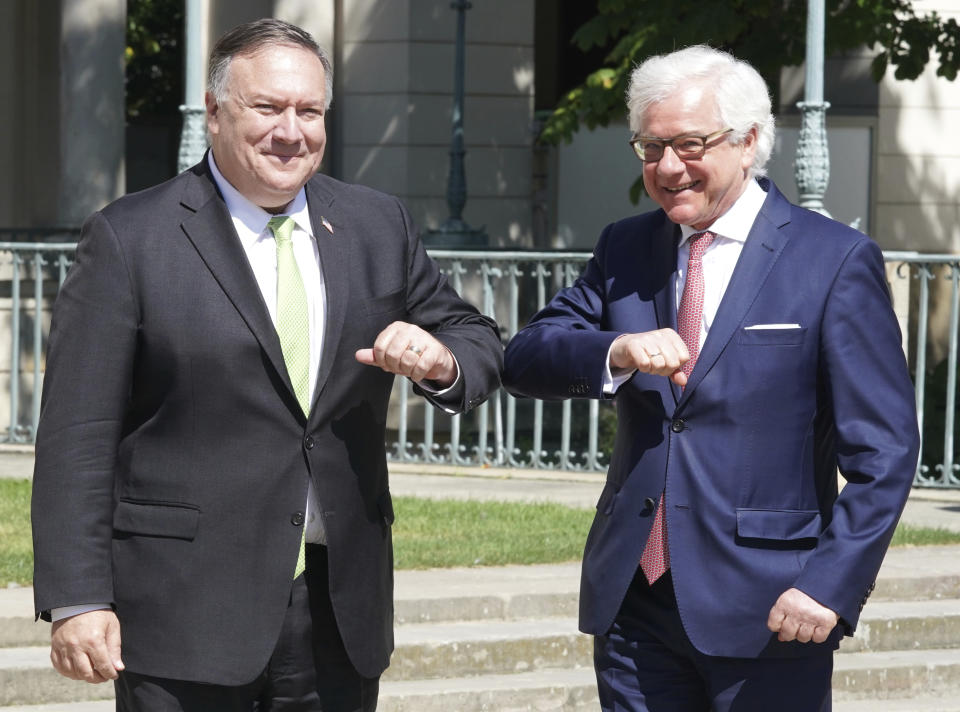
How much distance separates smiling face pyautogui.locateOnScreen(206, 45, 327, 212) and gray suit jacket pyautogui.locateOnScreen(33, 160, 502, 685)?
0.42ft

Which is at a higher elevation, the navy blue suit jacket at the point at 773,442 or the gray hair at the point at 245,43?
the gray hair at the point at 245,43

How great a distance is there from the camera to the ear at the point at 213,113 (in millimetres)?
3291

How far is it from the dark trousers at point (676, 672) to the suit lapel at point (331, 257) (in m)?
0.80

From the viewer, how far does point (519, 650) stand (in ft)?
20.8

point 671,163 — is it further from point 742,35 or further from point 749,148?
point 742,35

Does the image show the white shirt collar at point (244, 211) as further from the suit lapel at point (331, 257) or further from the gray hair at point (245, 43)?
the gray hair at point (245, 43)

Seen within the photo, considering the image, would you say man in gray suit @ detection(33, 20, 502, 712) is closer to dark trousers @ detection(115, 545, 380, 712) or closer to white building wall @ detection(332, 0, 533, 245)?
dark trousers @ detection(115, 545, 380, 712)

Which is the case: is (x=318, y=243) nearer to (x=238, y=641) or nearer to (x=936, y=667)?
(x=238, y=641)

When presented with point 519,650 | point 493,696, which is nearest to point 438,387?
point 493,696

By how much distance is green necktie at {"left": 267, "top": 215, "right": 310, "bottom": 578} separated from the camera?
327 centimetres

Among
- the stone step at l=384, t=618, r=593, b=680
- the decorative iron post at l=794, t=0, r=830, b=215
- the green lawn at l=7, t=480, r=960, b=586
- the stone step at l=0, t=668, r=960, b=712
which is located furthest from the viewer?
the decorative iron post at l=794, t=0, r=830, b=215

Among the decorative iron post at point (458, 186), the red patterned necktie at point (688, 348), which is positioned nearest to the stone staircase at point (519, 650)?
the red patterned necktie at point (688, 348)

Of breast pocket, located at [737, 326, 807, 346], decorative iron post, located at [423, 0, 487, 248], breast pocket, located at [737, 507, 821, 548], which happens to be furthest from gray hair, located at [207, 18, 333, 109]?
decorative iron post, located at [423, 0, 487, 248]

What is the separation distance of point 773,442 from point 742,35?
9.35 metres
